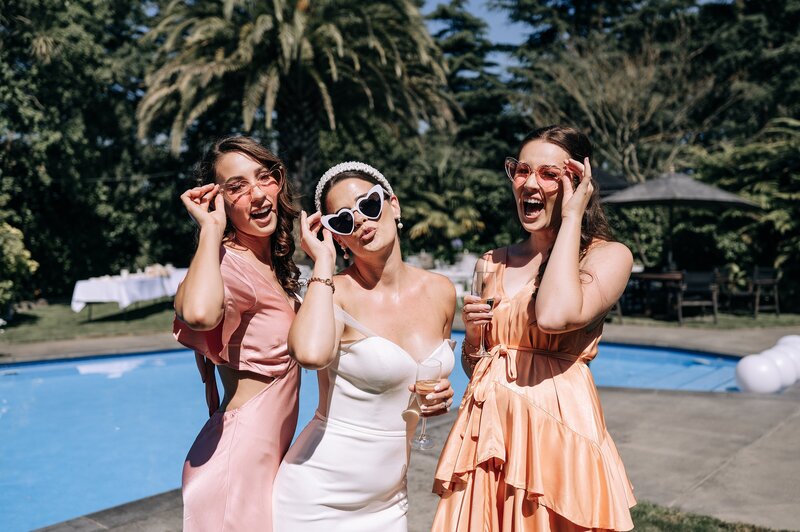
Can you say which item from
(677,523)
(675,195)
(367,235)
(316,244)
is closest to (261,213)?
(316,244)

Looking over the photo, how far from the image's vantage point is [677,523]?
12.4 ft

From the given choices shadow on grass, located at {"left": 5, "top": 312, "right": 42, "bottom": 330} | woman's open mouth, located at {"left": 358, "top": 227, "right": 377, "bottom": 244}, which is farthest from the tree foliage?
woman's open mouth, located at {"left": 358, "top": 227, "right": 377, "bottom": 244}

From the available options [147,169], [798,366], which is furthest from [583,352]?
[147,169]

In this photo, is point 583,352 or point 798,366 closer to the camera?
point 583,352

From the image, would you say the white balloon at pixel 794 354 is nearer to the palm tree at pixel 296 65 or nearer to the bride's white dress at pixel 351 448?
the bride's white dress at pixel 351 448

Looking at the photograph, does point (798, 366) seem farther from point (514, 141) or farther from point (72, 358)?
point (514, 141)

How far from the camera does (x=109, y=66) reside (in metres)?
21.3

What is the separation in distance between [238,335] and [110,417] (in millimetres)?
7505

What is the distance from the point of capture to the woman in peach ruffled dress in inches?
78.4

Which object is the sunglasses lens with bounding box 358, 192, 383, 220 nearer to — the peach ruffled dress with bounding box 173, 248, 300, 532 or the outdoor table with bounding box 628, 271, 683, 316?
the peach ruffled dress with bounding box 173, 248, 300, 532

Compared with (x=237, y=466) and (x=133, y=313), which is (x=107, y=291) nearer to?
(x=133, y=313)

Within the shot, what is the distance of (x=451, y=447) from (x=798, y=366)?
7.18m

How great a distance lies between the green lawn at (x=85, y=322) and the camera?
1223 cm

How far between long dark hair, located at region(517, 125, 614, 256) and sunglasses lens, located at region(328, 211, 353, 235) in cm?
64
